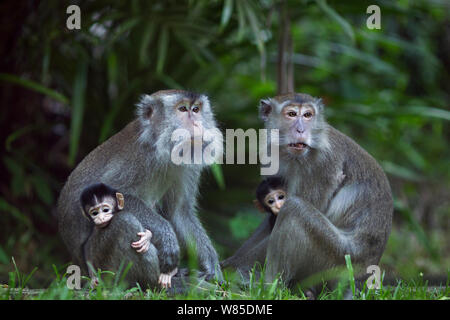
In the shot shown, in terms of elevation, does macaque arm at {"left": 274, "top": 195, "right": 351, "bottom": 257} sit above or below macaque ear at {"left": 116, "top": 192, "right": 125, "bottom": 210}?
below

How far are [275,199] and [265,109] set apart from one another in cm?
77

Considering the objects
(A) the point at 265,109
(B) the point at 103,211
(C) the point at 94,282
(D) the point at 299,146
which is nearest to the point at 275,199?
(D) the point at 299,146

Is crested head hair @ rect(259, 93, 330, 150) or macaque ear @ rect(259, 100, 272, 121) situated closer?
crested head hair @ rect(259, 93, 330, 150)

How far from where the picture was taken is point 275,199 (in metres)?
4.71

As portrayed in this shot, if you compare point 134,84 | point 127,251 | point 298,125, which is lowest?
point 127,251

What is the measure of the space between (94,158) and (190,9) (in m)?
2.71

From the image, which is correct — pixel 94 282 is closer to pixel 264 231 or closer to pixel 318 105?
pixel 264 231

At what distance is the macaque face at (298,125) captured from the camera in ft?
14.7

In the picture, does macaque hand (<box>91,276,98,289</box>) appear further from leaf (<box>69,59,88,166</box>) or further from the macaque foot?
leaf (<box>69,59,88,166</box>)

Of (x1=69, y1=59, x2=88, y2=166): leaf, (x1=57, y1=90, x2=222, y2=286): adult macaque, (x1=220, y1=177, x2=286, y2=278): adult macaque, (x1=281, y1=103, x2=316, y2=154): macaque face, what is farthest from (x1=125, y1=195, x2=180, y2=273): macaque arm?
(x1=69, y1=59, x2=88, y2=166): leaf

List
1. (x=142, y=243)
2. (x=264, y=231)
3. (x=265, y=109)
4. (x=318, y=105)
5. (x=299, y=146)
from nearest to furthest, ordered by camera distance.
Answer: (x=142, y=243), (x=299, y=146), (x=318, y=105), (x=265, y=109), (x=264, y=231)

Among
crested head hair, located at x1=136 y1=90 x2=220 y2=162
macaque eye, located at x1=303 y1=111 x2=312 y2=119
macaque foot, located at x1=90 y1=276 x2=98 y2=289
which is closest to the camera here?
macaque foot, located at x1=90 y1=276 x2=98 y2=289

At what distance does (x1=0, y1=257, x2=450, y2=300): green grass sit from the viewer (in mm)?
3537

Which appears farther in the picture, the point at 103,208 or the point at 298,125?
the point at 298,125
